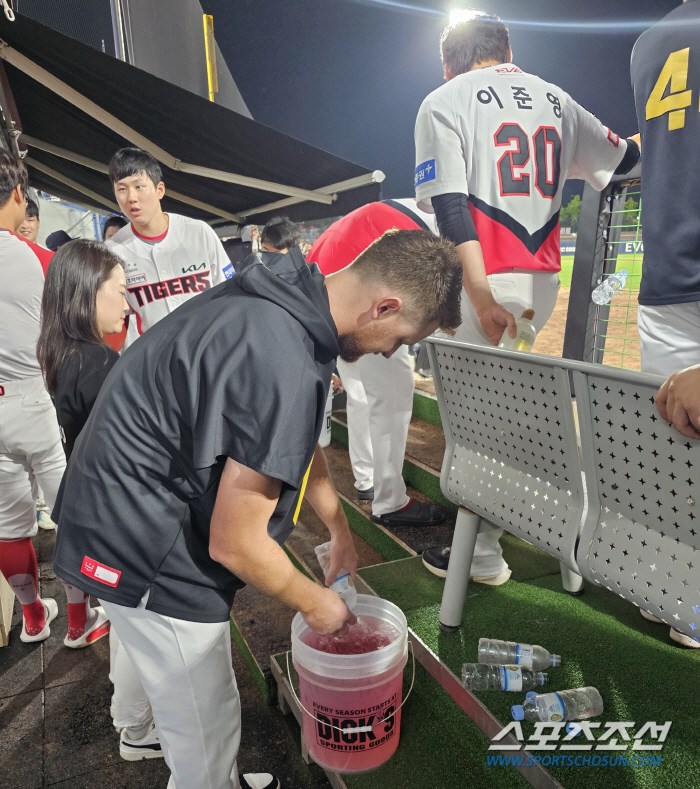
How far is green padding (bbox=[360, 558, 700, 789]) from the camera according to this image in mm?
1224

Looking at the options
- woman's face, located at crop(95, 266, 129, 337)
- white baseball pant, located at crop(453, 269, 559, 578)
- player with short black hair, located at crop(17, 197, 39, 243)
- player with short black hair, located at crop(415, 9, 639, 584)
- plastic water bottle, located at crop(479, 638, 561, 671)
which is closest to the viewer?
plastic water bottle, located at crop(479, 638, 561, 671)

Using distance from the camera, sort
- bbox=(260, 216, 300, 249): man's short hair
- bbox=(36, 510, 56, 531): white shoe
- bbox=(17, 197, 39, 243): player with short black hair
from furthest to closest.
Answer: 1. bbox=(260, 216, 300, 249): man's short hair
2. bbox=(17, 197, 39, 243): player with short black hair
3. bbox=(36, 510, 56, 531): white shoe

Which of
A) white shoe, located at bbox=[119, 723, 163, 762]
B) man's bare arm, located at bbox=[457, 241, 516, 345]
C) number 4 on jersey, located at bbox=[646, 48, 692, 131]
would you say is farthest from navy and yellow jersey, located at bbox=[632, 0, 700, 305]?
white shoe, located at bbox=[119, 723, 163, 762]

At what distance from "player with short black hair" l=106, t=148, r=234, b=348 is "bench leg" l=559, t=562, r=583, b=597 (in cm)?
223

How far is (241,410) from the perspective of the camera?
0.86 m

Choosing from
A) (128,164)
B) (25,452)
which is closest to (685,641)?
(25,452)

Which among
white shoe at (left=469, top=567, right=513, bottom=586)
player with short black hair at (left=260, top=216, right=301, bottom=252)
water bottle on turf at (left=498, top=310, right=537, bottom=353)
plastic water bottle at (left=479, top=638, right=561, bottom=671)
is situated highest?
player with short black hair at (left=260, top=216, right=301, bottom=252)

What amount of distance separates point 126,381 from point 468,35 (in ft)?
5.99

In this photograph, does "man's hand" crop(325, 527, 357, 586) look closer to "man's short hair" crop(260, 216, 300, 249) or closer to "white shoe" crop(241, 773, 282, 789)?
"white shoe" crop(241, 773, 282, 789)

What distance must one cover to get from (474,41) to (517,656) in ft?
7.00

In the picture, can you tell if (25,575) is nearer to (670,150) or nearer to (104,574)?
(104,574)

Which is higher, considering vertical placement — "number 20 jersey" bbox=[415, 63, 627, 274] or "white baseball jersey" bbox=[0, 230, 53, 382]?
"number 20 jersey" bbox=[415, 63, 627, 274]

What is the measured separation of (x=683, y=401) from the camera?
0.79 meters

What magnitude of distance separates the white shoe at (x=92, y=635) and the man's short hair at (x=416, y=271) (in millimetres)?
2080
